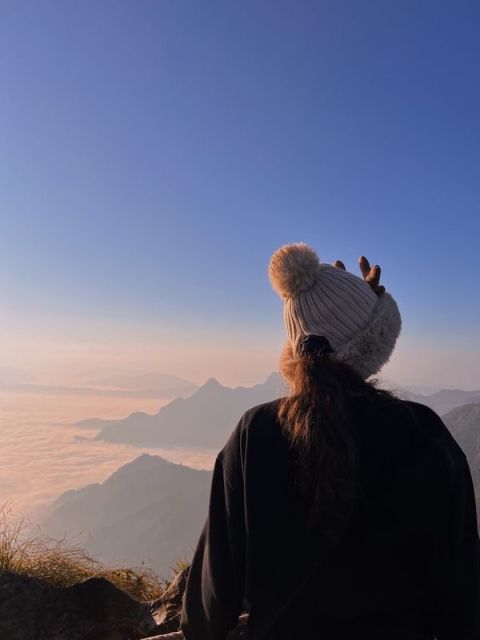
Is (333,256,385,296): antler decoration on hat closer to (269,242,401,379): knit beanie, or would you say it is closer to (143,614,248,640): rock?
(269,242,401,379): knit beanie

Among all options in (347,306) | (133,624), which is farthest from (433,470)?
(133,624)

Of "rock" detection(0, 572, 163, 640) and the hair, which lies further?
"rock" detection(0, 572, 163, 640)

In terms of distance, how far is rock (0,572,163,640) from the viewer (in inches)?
149

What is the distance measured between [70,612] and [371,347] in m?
3.35

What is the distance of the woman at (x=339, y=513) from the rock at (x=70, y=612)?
227 centimetres

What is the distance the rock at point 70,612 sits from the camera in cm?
379

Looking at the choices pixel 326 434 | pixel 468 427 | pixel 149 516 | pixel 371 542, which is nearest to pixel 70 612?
pixel 371 542

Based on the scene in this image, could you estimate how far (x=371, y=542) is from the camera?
180cm

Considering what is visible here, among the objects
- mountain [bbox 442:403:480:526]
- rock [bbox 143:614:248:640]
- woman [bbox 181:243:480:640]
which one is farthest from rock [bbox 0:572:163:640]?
mountain [bbox 442:403:480:526]

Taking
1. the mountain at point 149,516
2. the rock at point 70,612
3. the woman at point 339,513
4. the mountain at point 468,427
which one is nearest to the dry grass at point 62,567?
the rock at point 70,612

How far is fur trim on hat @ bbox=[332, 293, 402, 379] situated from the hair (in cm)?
12

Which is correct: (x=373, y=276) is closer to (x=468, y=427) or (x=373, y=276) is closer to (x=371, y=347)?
(x=371, y=347)

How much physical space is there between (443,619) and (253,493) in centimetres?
88

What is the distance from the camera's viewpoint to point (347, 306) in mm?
2164
